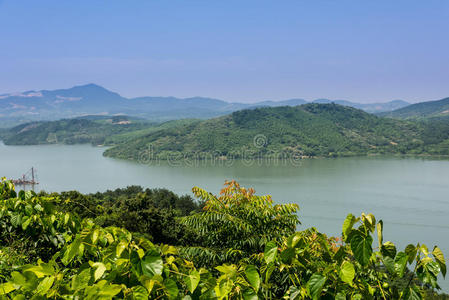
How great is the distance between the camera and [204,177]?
4612cm

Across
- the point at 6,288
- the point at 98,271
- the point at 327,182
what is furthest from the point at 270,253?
the point at 327,182

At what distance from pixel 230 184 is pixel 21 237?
2493 mm

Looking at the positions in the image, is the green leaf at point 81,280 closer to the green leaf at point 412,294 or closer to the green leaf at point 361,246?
the green leaf at point 361,246

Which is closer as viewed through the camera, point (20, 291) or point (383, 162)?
point (20, 291)

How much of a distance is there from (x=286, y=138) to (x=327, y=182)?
37.2m

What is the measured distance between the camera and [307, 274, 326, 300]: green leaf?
3.96ft

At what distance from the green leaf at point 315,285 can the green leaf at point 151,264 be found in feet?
1.82

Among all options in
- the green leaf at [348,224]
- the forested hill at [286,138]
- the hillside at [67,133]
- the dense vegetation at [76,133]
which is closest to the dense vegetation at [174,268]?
the green leaf at [348,224]

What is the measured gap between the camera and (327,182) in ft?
135

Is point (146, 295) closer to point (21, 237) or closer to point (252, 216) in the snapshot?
point (21, 237)

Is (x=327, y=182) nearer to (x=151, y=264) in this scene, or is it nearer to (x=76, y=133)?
(x=151, y=264)

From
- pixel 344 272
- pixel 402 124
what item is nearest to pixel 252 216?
pixel 344 272

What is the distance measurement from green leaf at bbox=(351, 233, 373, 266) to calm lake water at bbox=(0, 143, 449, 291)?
18385mm

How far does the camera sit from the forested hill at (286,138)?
2761 inches
